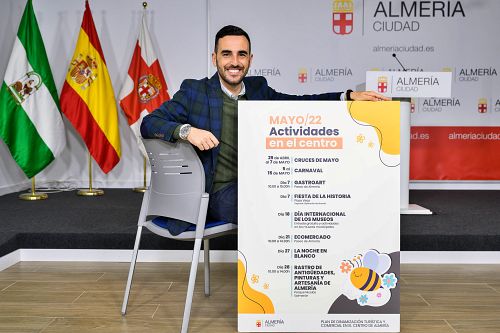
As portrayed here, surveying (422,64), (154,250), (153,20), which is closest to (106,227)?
(154,250)

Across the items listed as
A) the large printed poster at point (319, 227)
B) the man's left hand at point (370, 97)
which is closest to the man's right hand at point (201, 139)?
the large printed poster at point (319, 227)

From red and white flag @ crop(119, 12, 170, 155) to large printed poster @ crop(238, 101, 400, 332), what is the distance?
3712 millimetres

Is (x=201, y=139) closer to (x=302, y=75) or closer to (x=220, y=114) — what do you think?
(x=220, y=114)

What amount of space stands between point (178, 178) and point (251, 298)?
21.1 inches

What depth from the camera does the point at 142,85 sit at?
563 cm

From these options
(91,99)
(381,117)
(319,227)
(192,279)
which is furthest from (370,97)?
(91,99)

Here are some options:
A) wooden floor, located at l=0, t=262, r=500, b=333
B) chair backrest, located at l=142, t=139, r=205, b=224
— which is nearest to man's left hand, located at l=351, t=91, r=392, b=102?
Result: chair backrest, located at l=142, t=139, r=205, b=224

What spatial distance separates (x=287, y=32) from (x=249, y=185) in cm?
431

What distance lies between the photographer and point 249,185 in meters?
2.03

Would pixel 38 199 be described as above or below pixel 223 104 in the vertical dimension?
below

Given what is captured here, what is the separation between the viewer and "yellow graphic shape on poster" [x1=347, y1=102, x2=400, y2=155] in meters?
1.98

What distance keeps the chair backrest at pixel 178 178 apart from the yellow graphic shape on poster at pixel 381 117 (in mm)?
619

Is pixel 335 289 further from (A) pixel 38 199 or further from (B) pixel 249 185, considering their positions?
(A) pixel 38 199

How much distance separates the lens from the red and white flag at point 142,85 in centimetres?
559
